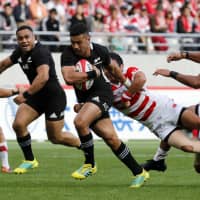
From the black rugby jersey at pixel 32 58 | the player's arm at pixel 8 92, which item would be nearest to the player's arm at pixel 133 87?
the player's arm at pixel 8 92

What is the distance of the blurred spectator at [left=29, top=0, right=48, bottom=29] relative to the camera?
Result: 25.8m

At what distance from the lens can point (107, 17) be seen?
26.7 meters

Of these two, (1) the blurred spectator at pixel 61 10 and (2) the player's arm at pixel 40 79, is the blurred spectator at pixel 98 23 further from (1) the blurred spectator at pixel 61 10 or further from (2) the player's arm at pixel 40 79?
(2) the player's arm at pixel 40 79

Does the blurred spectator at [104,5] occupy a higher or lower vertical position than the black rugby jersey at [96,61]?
lower

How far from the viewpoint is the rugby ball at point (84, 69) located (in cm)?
1227

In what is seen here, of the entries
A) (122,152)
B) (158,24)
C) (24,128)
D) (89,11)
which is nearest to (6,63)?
(24,128)

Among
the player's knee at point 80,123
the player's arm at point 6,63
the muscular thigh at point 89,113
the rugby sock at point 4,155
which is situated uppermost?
the player's arm at point 6,63

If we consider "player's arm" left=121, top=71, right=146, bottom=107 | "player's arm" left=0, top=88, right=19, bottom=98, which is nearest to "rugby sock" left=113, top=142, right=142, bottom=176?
"player's arm" left=121, top=71, right=146, bottom=107

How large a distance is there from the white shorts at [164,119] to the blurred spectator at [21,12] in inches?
518

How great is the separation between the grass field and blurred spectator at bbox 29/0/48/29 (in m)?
8.34

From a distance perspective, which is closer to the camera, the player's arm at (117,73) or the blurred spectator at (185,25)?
the player's arm at (117,73)

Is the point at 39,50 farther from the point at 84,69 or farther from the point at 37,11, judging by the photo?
the point at 37,11

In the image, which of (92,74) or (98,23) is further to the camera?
(98,23)

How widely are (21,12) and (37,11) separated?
609 mm
